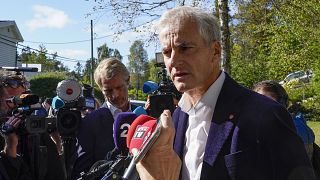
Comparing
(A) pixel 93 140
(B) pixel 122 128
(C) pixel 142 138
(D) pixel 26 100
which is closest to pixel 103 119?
(A) pixel 93 140

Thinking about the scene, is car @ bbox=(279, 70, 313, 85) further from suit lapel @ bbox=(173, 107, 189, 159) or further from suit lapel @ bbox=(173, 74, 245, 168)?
suit lapel @ bbox=(173, 74, 245, 168)

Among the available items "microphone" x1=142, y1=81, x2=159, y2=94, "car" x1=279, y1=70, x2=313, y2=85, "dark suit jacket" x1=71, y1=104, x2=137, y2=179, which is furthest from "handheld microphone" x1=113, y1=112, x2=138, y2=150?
"car" x1=279, y1=70, x2=313, y2=85

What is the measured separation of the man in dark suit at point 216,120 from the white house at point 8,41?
34.5m

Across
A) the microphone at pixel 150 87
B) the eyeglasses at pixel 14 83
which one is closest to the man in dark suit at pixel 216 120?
the microphone at pixel 150 87

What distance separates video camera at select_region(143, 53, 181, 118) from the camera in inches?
134

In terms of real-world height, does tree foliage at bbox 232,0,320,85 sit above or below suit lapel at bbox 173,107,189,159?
above

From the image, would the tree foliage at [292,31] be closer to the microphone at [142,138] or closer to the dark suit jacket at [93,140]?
the dark suit jacket at [93,140]

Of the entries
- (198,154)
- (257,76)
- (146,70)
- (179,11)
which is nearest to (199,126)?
(198,154)

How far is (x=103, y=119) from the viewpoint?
10.9 feet

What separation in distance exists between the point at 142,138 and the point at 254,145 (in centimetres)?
51

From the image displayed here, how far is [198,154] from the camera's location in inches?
80.6

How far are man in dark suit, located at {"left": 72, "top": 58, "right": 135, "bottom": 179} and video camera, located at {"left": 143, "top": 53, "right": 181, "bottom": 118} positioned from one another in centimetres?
24

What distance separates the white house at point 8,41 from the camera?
35.6m

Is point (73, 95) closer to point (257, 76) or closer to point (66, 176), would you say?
point (66, 176)
